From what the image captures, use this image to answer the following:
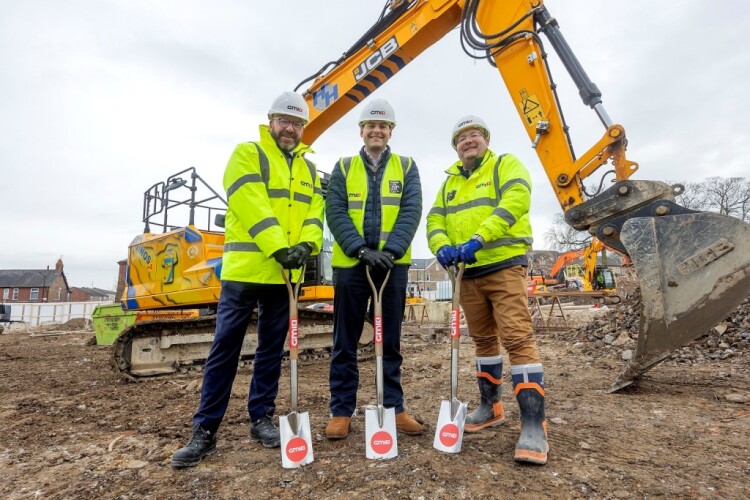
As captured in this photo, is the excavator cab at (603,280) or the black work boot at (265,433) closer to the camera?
the black work boot at (265,433)

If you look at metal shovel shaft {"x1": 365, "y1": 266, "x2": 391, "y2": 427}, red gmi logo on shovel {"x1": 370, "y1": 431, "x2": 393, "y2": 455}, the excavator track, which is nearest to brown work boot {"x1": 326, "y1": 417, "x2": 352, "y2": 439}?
metal shovel shaft {"x1": 365, "y1": 266, "x2": 391, "y2": 427}

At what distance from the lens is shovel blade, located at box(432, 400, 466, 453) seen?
109 inches

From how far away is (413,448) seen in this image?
2908 mm

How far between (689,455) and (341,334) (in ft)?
7.37

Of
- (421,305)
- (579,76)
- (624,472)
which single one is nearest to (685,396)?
(624,472)

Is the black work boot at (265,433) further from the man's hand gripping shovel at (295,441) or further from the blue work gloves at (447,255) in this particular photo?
the blue work gloves at (447,255)

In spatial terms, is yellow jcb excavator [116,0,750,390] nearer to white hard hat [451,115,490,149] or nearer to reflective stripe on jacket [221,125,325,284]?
white hard hat [451,115,490,149]

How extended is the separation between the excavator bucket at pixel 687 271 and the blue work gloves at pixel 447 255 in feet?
5.13

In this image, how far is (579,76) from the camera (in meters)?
4.83

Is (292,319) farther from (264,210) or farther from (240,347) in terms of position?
(264,210)

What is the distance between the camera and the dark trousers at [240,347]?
304 centimetres

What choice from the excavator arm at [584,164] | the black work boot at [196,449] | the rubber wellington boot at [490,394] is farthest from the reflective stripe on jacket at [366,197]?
the excavator arm at [584,164]

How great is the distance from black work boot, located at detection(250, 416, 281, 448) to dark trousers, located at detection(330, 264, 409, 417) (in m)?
0.42

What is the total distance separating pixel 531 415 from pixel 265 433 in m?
1.71
